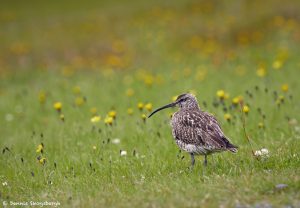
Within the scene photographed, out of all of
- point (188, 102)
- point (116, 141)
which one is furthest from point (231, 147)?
point (116, 141)

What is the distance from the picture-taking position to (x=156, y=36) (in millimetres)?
22672

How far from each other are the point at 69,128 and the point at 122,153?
2.53 meters

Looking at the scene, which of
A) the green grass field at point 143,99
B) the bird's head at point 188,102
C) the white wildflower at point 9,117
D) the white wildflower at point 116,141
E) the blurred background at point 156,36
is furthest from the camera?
the blurred background at point 156,36

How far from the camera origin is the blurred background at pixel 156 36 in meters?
18.8

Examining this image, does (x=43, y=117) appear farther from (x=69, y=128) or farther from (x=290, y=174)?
(x=290, y=174)

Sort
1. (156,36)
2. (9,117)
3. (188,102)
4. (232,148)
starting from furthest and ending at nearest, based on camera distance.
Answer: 1. (156,36)
2. (9,117)
3. (188,102)
4. (232,148)

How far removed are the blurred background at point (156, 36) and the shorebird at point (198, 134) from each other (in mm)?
7410

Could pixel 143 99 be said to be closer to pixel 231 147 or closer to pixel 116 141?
pixel 116 141

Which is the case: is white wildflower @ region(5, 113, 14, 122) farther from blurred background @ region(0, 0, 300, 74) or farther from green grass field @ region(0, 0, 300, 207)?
blurred background @ region(0, 0, 300, 74)

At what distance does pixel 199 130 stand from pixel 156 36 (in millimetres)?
15236

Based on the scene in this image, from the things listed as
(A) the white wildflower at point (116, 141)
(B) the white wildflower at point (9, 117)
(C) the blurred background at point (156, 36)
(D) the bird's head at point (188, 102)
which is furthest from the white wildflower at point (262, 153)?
(B) the white wildflower at point (9, 117)

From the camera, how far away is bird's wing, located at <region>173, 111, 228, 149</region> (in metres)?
7.50

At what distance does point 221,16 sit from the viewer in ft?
79.6

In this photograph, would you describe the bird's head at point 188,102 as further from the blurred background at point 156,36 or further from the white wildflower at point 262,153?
the blurred background at point 156,36
